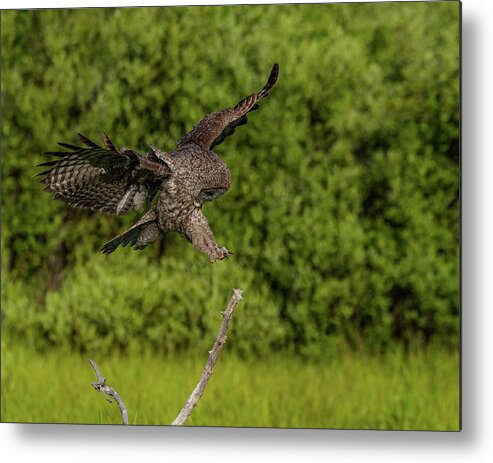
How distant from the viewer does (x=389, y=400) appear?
3.82 metres

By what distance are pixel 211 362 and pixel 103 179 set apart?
25.1 inches

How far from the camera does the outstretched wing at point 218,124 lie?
349 centimetres

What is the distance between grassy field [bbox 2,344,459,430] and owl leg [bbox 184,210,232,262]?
74 centimetres

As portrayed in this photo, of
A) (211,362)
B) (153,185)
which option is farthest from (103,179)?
(211,362)

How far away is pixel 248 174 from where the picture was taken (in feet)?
13.7

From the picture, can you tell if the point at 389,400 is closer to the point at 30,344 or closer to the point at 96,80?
the point at 30,344

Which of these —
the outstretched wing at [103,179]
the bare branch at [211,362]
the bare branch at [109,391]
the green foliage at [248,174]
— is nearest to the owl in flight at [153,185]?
the outstretched wing at [103,179]

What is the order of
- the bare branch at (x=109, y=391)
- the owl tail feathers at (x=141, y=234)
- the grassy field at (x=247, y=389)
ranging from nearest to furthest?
the owl tail feathers at (x=141, y=234)
the bare branch at (x=109, y=391)
the grassy field at (x=247, y=389)

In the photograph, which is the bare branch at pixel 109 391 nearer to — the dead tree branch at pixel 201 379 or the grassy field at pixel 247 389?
the dead tree branch at pixel 201 379

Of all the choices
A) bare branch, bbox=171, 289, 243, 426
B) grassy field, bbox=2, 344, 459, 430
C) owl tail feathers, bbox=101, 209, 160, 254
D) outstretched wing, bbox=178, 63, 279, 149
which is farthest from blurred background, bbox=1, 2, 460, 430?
owl tail feathers, bbox=101, 209, 160, 254

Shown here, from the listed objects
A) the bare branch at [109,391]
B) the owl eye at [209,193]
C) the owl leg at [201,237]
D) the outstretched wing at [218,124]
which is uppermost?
the outstretched wing at [218,124]

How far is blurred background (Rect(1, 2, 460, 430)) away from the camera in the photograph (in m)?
3.89

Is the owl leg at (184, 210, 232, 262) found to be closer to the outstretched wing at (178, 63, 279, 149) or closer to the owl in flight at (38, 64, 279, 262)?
the owl in flight at (38, 64, 279, 262)

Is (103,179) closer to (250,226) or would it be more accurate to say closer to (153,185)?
(153,185)
